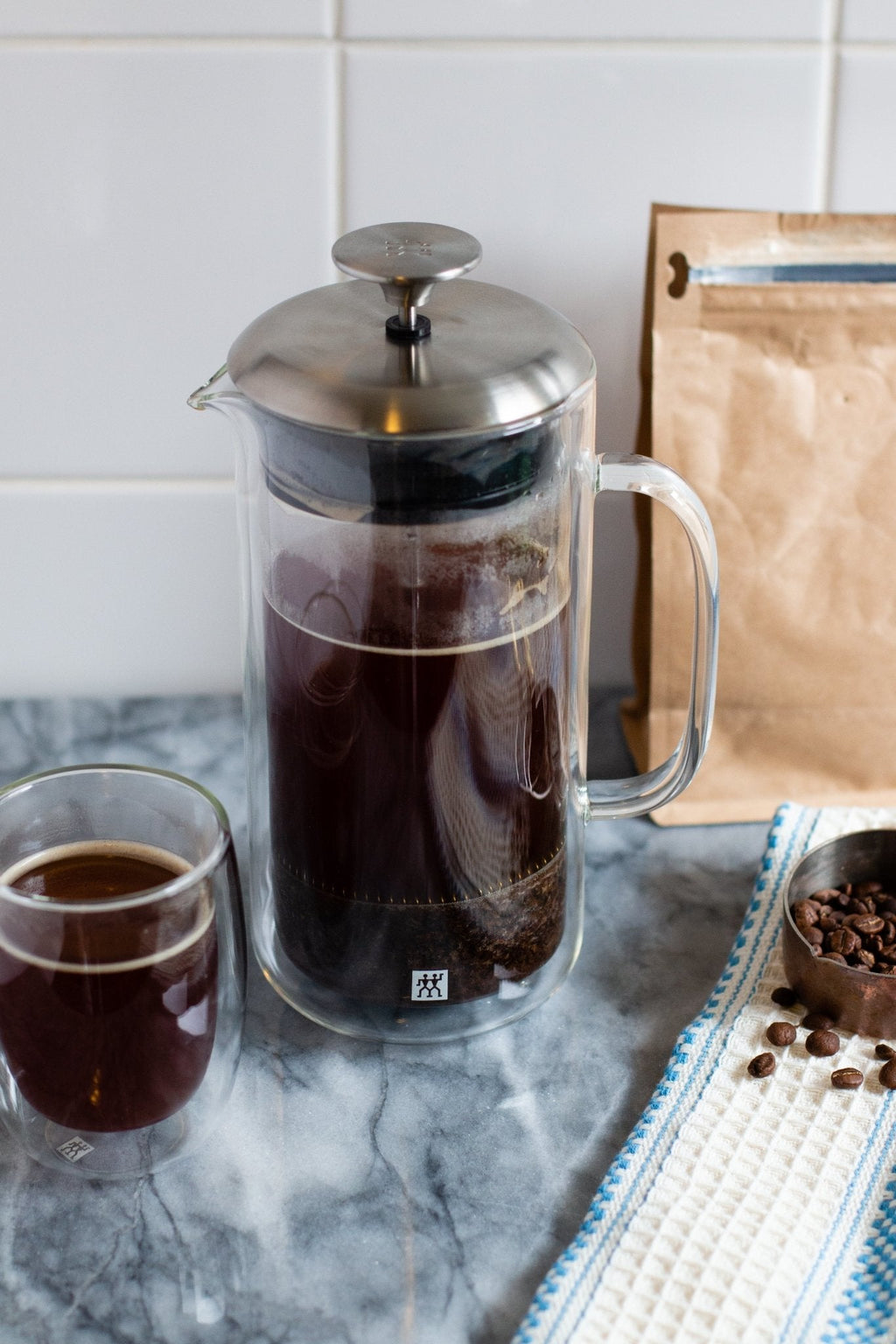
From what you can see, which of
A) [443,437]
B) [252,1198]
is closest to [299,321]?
[443,437]

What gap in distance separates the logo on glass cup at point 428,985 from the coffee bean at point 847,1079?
0.17 meters

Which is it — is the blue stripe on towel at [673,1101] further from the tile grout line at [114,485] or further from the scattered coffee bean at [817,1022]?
the tile grout line at [114,485]

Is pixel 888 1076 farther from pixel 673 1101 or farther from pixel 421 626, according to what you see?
pixel 421 626

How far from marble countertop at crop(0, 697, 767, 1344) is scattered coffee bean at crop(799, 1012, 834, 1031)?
0.05 metres

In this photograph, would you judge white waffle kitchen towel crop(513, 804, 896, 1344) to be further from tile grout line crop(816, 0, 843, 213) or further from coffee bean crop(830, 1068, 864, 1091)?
tile grout line crop(816, 0, 843, 213)

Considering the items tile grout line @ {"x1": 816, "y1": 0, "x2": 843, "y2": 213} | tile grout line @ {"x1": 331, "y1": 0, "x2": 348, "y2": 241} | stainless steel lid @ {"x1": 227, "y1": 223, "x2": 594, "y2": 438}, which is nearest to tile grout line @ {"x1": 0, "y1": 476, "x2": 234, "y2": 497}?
tile grout line @ {"x1": 331, "y1": 0, "x2": 348, "y2": 241}

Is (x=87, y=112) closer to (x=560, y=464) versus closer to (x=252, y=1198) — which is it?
(x=560, y=464)

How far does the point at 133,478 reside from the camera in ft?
2.83

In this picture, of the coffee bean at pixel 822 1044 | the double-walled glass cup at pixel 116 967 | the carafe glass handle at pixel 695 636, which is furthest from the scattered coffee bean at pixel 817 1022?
the double-walled glass cup at pixel 116 967

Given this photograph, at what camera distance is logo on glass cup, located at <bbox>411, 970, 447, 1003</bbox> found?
2.14 feet

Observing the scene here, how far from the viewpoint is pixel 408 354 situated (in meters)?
0.56

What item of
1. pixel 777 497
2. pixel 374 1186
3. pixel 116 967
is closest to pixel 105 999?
pixel 116 967

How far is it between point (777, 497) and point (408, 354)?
309 millimetres

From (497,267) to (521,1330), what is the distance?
1.75ft
